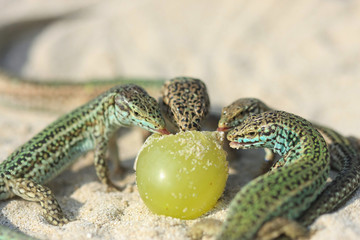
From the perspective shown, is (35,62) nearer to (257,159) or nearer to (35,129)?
(35,129)

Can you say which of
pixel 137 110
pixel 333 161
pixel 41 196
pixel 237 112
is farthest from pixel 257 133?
pixel 41 196

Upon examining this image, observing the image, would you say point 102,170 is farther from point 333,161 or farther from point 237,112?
point 333,161

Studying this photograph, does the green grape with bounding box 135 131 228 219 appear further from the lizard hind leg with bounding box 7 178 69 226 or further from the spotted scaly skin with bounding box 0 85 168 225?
the lizard hind leg with bounding box 7 178 69 226

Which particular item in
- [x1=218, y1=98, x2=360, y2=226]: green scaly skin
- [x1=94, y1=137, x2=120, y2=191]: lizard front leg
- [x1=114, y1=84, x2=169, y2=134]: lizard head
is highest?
[x1=114, y1=84, x2=169, y2=134]: lizard head

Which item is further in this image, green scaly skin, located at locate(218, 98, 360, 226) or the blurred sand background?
the blurred sand background

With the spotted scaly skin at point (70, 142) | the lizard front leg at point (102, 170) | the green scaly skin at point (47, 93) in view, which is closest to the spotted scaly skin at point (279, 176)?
the spotted scaly skin at point (70, 142)

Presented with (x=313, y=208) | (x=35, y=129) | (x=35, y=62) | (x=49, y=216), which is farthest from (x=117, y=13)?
(x=313, y=208)

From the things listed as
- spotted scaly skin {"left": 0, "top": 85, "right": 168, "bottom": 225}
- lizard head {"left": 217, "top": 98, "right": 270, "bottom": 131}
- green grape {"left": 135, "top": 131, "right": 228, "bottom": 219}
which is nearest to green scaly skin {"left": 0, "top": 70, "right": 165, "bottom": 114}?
spotted scaly skin {"left": 0, "top": 85, "right": 168, "bottom": 225}
